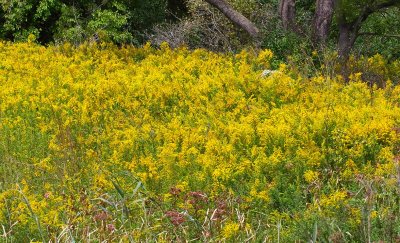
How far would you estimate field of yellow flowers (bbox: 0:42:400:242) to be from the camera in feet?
18.3

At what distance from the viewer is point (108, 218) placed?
5.61m

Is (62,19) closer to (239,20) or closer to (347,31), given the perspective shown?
(239,20)

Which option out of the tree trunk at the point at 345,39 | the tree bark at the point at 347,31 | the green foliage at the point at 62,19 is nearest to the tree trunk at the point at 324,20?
the tree bark at the point at 347,31

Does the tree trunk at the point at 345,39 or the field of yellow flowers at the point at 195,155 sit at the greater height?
the tree trunk at the point at 345,39

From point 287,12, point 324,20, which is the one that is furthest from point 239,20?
point 324,20

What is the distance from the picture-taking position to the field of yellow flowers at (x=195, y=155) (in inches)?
220

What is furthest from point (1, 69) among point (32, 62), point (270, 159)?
point (270, 159)

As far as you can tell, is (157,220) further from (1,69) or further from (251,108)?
(1,69)

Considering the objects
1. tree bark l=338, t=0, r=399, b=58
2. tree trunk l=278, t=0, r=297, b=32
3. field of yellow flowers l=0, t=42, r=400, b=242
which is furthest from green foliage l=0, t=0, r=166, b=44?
field of yellow flowers l=0, t=42, r=400, b=242

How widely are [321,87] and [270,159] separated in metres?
3.46

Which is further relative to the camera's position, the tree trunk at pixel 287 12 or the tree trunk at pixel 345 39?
the tree trunk at pixel 287 12

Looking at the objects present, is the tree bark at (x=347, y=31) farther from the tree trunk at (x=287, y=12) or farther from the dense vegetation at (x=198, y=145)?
the tree trunk at (x=287, y=12)

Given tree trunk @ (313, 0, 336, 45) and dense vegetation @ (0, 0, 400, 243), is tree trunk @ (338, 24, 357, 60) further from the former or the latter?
tree trunk @ (313, 0, 336, 45)

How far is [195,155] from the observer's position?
7320mm
